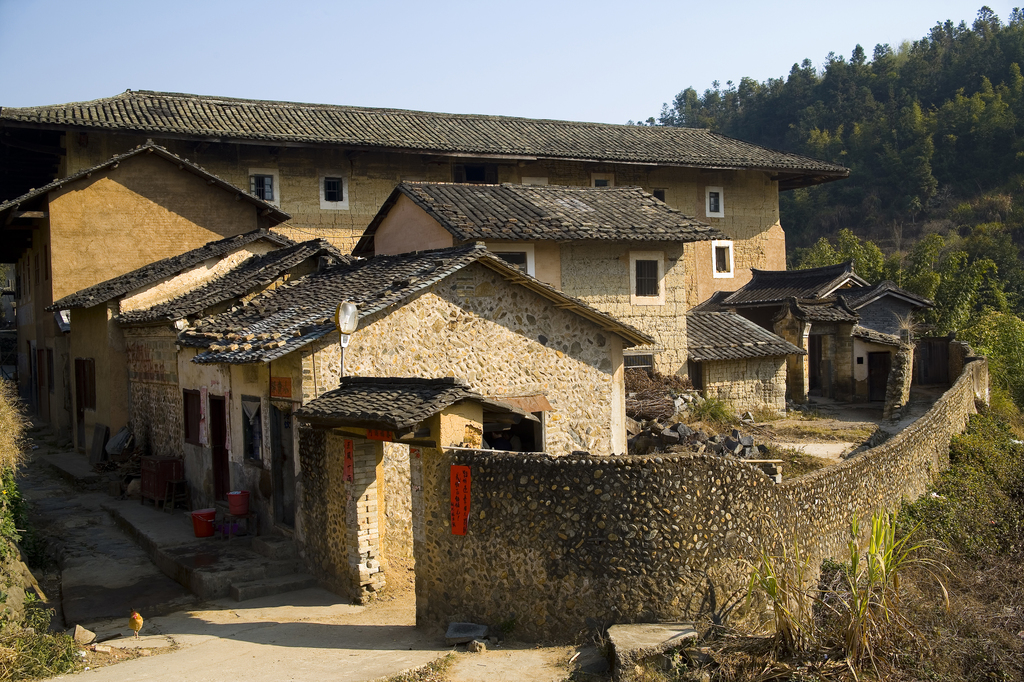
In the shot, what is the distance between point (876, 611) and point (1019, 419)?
1664 cm

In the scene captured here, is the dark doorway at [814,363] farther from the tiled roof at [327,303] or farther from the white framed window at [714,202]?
the tiled roof at [327,303]

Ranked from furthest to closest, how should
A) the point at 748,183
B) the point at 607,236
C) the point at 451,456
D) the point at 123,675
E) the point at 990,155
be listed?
the point at 990,155
the point at 748,183
the point at 607,236
the point at 451,456
the point at 123,675

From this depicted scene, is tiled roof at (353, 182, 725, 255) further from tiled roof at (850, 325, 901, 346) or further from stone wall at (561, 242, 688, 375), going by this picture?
tiled roof at (850, 325, 901, 346)

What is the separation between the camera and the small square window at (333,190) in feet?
79.6

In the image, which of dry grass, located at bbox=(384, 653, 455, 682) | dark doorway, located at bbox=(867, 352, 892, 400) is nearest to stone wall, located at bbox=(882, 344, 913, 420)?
dark doorway, located at bbox=(867, 352, 892, 400)

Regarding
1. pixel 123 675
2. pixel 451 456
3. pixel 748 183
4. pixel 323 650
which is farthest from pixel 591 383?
pixel 748 183

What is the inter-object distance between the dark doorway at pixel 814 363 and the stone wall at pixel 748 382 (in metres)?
3.95

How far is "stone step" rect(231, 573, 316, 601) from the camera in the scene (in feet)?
32.8

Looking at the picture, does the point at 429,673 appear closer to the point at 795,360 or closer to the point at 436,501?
the point at 436,501

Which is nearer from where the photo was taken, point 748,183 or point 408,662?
point 408,662

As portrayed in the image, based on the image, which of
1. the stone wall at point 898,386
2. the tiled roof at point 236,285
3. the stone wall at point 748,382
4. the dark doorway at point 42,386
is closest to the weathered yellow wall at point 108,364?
the tiled roof at point 236,285

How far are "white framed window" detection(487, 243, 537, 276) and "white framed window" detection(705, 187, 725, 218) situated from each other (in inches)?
467

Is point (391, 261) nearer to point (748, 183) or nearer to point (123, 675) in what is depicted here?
point (123, 675)

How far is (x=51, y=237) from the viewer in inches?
681
